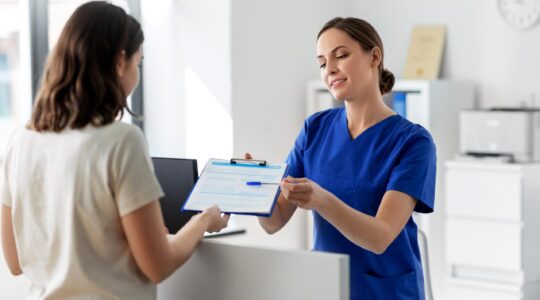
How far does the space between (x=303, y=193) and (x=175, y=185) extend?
0.35 m

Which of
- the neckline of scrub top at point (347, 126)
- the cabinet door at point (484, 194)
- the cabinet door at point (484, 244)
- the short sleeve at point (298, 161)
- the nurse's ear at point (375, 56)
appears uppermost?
the nurse's ear at point (375, 56)

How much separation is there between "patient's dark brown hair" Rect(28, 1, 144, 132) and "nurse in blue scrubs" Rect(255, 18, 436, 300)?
2.09ft

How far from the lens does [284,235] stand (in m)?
4.93

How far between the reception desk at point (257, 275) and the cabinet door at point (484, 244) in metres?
2.71

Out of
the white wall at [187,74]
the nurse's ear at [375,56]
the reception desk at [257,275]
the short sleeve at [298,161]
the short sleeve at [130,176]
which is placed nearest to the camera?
the short sleeve at [130,176]

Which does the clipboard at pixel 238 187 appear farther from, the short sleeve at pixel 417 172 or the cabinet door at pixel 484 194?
the cabinet door at pixel 484 194

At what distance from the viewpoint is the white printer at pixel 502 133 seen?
13.9ft

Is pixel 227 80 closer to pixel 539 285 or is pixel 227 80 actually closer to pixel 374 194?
pixel 539 285

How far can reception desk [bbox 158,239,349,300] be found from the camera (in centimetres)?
161

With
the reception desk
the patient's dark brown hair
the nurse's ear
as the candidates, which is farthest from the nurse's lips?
the patient's dark brown hair

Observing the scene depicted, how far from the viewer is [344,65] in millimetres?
2008

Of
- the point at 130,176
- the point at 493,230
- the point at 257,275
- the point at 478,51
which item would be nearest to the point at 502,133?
the point at 493,230

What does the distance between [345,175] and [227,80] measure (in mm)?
2453

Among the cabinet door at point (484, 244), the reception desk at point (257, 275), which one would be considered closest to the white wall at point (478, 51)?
the cabinet door at point (484, 244)
